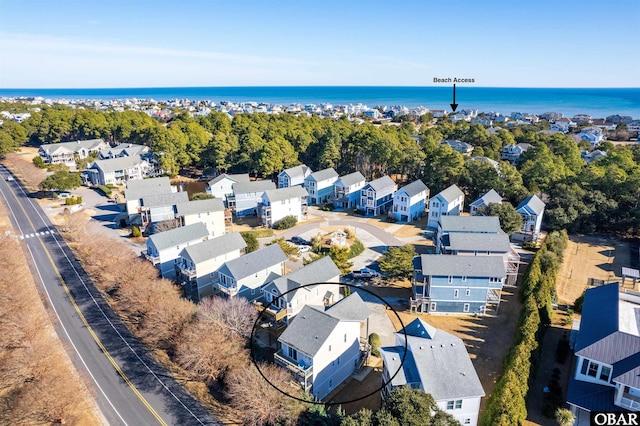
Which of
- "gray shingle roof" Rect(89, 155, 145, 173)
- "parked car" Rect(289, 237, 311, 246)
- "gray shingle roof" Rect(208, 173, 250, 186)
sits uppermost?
"gray shingle roof" Rect(89, 155, 145, 173)

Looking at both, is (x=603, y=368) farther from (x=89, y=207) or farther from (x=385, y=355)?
(x=89, y=207)

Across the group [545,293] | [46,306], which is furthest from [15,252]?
[545,293]

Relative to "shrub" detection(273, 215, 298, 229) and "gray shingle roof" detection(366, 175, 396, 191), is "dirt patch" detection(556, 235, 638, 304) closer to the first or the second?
"gray shingle roof" detection(366, 175, 396, 191)

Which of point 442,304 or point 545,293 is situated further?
point 442,304

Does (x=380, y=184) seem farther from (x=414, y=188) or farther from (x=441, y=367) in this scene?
(x=441, y=367)

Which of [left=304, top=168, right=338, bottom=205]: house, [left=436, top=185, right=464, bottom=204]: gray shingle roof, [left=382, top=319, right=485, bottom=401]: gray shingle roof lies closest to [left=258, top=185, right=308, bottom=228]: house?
[left=304, top=168, right=338, bottom=205]: house

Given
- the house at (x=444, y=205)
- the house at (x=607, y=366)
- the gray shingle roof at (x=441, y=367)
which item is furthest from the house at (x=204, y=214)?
the house at (x=607, y=366)
